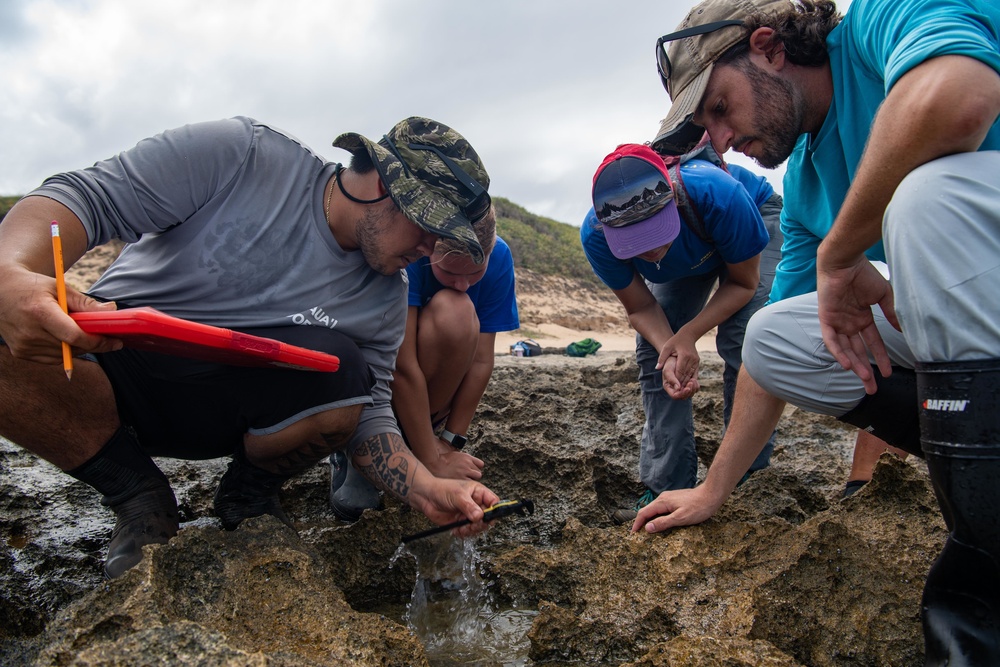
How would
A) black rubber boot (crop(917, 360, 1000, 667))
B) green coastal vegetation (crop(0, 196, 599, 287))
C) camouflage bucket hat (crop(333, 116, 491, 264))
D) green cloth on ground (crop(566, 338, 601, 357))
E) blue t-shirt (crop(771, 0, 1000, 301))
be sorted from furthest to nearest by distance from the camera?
green coastal vegetation (crop(0, 196, 599, 287)) < green cloth on ground (crop(566, 338, 601, 357)) < camouflage bucket hat (crop(333, 116, 491, 264)) < blue t-shirt (crop(771, 0, 1000, 301)) < black rubber boot (crop(917, 360, 1000, 667))

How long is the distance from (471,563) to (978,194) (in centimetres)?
185

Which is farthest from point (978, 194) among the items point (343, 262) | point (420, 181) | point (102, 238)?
point (102, 238)

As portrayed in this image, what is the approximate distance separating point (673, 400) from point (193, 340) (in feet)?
6.70

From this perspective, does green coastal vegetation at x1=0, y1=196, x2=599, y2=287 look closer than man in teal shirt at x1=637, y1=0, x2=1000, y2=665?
No

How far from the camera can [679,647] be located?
5.08 feet

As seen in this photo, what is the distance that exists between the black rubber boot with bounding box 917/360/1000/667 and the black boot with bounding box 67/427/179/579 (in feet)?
6.17

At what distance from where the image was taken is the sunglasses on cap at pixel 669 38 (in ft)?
6.58

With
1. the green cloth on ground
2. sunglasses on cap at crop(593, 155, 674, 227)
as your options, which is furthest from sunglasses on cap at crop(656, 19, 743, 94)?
the green cloth on ground

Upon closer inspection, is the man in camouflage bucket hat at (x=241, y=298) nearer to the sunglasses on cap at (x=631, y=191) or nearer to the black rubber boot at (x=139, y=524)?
the black rubber boot at (x=139, y=524)

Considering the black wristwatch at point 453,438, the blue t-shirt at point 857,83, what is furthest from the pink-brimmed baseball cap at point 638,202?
the black wristwatch at point 453,438

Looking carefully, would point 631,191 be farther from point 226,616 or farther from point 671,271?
point 226,616

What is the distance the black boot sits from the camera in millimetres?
2119

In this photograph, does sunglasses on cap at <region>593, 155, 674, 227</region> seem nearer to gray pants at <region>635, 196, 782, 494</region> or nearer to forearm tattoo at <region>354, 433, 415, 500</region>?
gray pants at <region>635, 196, 782, 494</region>

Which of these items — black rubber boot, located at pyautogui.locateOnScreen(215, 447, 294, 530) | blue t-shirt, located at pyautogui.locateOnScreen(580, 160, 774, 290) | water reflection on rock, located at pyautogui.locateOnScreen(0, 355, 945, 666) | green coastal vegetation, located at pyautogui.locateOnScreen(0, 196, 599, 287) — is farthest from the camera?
green coastal vegetation, located at pyautogui.locateOnScreen(0, 196, 599, 287)
